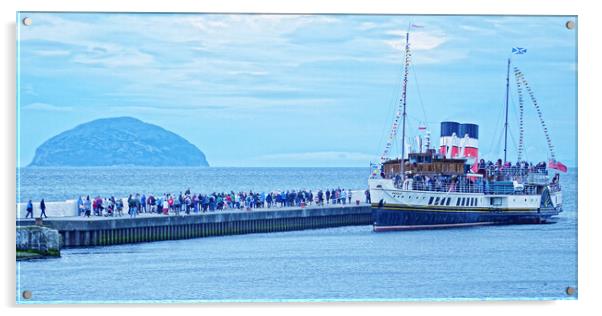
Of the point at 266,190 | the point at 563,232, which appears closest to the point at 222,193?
the point at 266,190

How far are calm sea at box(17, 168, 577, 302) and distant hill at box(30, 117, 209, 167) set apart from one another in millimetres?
548

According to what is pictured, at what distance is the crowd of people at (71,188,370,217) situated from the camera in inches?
1270

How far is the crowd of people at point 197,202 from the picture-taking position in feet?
106

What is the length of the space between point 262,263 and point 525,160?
6837 mm

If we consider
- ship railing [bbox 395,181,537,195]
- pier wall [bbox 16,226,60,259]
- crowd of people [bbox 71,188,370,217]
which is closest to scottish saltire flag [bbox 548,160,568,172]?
crowd of people [bbox 71,188,370,217]

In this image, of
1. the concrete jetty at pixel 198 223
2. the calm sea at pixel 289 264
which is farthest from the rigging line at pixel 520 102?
the concrete jetty at pixel 198 223

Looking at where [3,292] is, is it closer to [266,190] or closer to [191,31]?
[191,31]

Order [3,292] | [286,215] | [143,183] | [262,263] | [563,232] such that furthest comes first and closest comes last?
[286,215]
[143,183]
[262,263]
[563,232]
[3,292]

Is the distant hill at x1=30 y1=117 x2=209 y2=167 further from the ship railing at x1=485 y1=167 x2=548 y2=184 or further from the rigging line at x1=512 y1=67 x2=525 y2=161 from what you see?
the ship railing at x1=485 y1=167 x2=548 y2=184

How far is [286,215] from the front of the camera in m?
35.0

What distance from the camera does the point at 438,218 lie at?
121 ft

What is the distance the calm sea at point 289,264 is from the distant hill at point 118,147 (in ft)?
1.80

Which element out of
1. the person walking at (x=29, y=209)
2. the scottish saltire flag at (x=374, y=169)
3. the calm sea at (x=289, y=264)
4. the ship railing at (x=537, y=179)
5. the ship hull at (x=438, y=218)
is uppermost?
the scottish saltire flag at (x=374, y=169)

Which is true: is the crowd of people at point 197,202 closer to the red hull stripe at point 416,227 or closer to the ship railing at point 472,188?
the red hull stripe at point 416,227
